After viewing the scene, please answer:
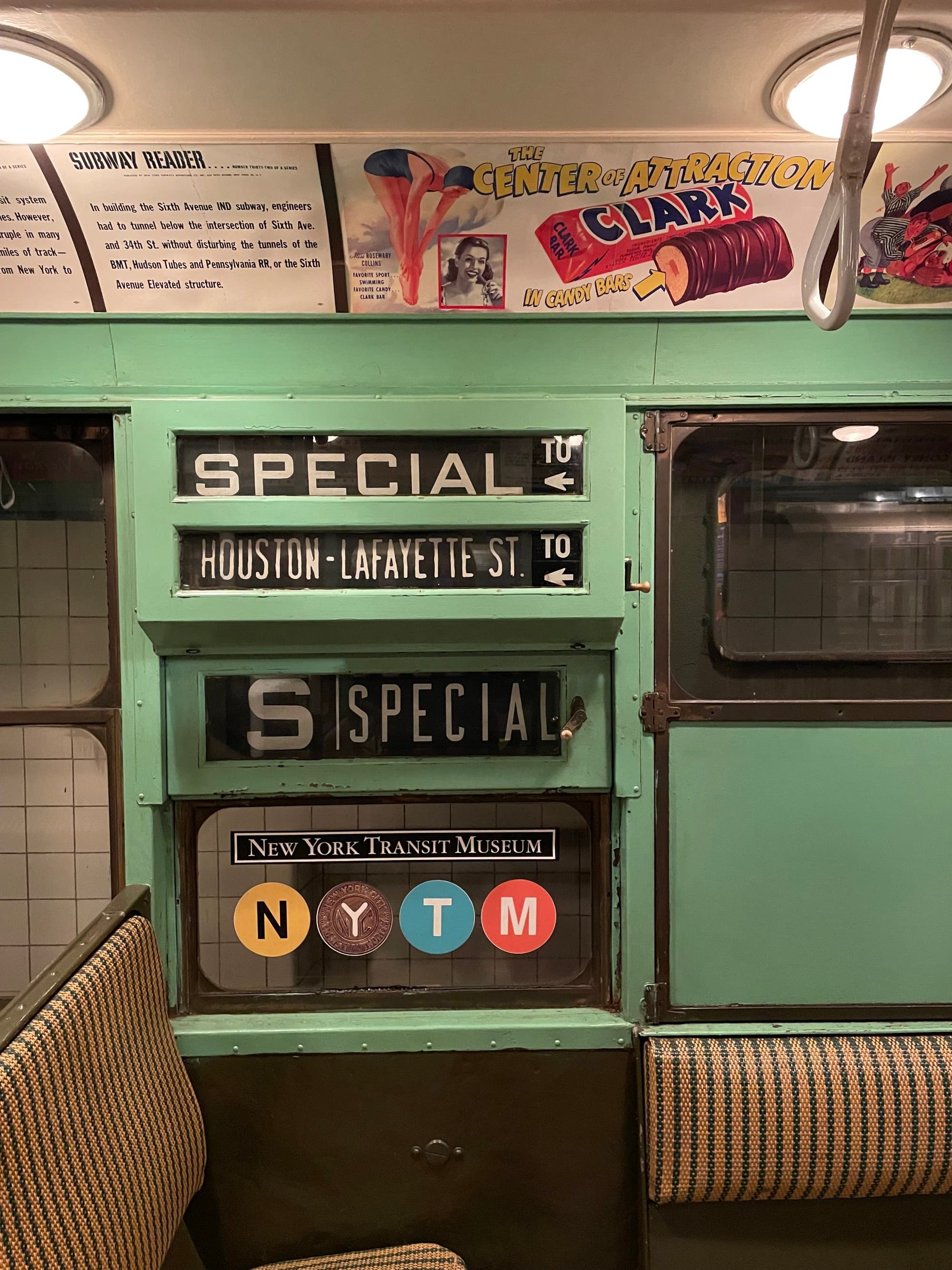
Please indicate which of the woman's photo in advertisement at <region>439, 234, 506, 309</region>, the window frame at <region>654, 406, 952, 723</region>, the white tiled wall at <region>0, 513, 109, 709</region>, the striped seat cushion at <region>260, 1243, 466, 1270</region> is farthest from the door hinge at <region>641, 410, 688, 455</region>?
the striped seat cushion at <region>260, 1243, 466, 1270</region>

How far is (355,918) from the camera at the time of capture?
2018 millimetres

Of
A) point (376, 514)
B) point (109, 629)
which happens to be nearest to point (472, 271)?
point (376, 514)

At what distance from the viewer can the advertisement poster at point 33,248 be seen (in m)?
1.67

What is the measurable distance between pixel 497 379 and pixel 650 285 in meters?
0.45

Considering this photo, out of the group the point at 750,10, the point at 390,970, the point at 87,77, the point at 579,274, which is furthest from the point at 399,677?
the point at 750,10

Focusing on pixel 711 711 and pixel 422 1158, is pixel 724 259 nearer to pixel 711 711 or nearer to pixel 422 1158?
pixel 711 711

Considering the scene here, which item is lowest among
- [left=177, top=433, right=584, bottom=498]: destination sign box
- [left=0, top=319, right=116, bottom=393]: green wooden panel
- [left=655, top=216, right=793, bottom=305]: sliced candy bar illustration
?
[left=177, top=433, right=584, bottom=498]: destination sign box

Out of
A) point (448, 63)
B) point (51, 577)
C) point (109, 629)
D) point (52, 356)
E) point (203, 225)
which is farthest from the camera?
point (51, 577)

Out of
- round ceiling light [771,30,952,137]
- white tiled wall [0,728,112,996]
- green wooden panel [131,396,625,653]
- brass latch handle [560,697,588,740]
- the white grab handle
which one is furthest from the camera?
white tiled wall [0,728,112,996]

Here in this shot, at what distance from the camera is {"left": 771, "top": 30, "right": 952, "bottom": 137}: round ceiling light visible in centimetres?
137

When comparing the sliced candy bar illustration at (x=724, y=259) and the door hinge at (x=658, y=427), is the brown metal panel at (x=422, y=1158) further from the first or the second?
the sliced candy bar illustration at (x=724, y=259)

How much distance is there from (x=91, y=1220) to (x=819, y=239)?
2285 mm

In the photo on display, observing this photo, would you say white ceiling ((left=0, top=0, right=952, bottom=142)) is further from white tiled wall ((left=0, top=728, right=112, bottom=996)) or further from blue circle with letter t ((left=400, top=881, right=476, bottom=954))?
blue circle with letter t ((left=400, top=881, right=476, bottom=954))

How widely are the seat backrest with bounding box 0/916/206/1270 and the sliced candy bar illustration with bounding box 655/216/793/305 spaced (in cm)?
210
